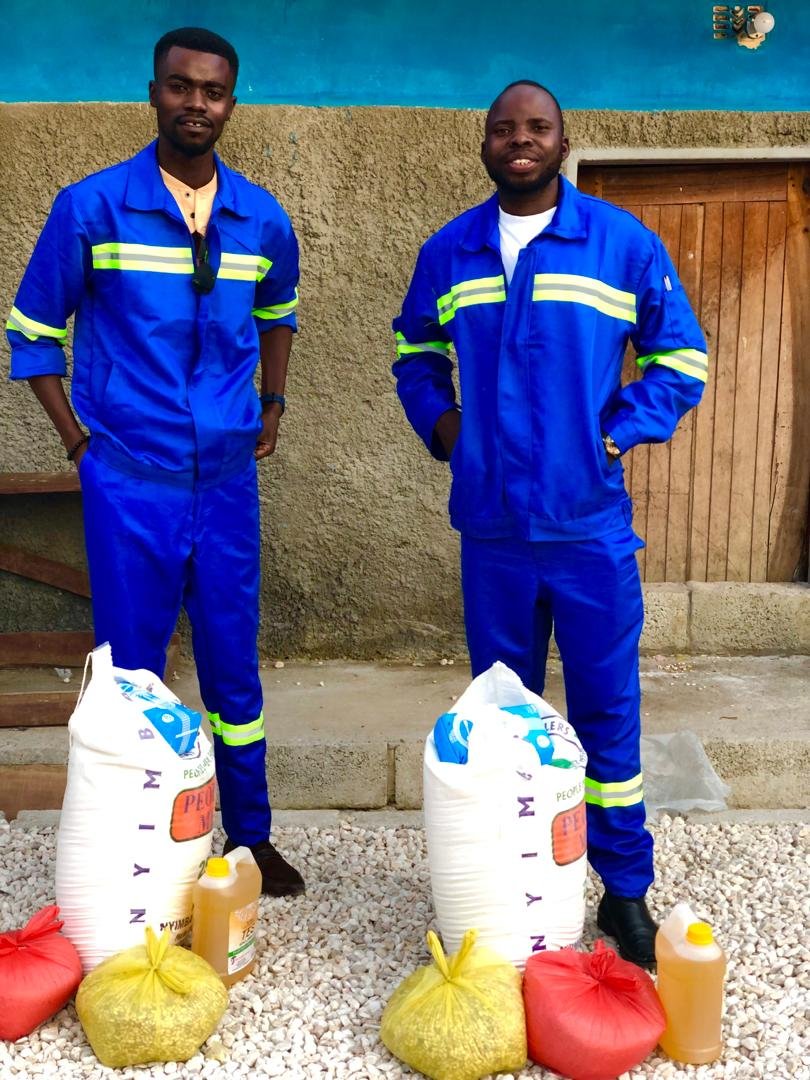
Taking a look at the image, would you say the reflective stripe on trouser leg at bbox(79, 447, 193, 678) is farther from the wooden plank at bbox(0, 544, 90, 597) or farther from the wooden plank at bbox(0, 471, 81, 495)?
the wooden plank at bbox(0, 544, 90, 597)

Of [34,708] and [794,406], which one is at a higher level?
[794,406]

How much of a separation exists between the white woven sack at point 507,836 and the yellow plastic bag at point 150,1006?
0.63 m

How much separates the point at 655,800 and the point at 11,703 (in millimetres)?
2507

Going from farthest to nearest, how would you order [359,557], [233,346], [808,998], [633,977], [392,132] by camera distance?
[359,557], [392,132], [233,346], [808,998], [633,977]

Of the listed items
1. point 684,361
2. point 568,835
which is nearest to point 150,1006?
point 568,835

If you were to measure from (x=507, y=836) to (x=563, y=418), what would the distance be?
1.06 metres

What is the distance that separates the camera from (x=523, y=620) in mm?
3293

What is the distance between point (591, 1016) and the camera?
8.95 feet

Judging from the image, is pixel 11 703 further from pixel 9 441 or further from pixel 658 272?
pixel 658 272

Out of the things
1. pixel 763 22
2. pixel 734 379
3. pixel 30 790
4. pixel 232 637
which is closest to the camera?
pixel 232 637

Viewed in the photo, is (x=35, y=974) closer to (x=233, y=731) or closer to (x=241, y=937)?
(x=241, y=937)

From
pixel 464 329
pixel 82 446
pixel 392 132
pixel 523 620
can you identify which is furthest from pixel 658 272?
pixel 392 132

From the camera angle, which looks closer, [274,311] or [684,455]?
[274,311]

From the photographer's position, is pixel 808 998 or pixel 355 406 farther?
pixel 355 406
